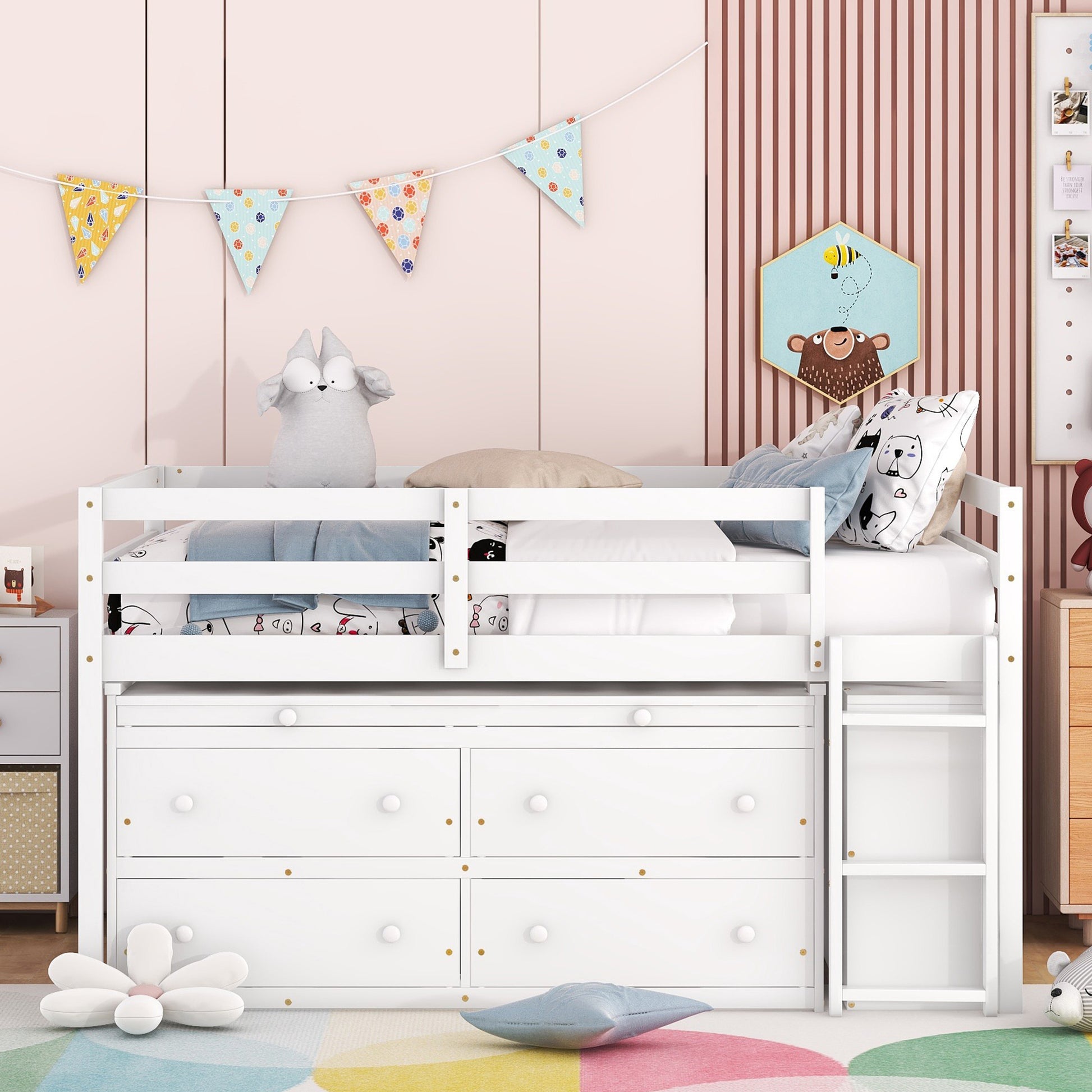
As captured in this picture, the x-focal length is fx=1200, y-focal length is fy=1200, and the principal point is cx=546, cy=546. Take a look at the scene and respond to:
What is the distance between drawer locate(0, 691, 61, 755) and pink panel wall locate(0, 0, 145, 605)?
390 millimetres

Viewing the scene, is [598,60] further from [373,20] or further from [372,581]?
[372,581]

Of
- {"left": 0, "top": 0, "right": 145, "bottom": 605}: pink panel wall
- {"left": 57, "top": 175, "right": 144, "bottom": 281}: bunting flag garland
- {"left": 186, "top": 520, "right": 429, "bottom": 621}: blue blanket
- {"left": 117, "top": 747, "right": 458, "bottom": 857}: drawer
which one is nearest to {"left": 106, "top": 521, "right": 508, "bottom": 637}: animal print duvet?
{"left": 186, "top": 520, "right": 429, "bottom": 621}: blue blanket

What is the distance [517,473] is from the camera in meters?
2.41

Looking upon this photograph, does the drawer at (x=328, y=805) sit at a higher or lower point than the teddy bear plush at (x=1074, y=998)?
higher

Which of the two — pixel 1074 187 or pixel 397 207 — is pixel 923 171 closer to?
pixel 1074 187

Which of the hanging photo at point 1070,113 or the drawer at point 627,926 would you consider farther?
the hanging photo at point 1070,113

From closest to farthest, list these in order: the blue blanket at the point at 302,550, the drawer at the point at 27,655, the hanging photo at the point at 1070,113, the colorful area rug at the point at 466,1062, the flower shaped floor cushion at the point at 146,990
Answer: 1. the colorful area rug at the point at 466,1062
2. the flower shaped floor cushion at the point at 146,990
3. the blue blanket at the point at 302,550
4. the drawer at the point at 27,655
5. the hanging photo at the point at 1070,113

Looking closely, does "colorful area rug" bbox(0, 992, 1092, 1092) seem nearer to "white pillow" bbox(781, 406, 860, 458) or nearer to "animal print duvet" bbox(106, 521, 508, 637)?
"animal print duvet" bbox(106, 521, 508, 637)

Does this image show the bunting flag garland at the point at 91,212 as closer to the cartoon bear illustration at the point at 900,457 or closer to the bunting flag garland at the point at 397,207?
the bunting flag garland at the point at 397,207

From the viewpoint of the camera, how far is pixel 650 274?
3062 millimetres

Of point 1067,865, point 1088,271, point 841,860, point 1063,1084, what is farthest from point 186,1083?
point 1088,271

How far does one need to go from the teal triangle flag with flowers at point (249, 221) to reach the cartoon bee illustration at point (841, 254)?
53.8 inches

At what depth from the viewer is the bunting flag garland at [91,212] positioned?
299 centimetres

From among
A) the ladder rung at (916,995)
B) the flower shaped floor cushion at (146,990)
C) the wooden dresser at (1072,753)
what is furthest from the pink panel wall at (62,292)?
the wooden dresser at (1072,753)
